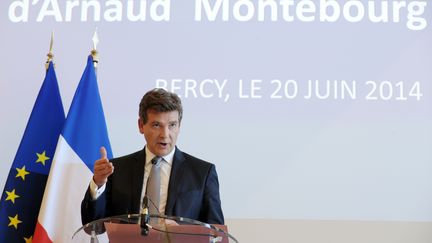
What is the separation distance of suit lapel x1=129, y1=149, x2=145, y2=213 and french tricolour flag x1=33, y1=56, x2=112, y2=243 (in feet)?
1.90

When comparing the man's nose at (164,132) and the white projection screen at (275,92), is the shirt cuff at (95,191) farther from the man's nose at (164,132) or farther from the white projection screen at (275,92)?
the white projection screen at (275,92)

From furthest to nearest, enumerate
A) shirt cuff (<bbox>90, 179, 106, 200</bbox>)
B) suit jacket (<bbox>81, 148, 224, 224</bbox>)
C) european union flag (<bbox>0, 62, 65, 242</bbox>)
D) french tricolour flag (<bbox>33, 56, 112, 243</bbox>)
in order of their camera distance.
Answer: european union flag (<bbox>0, 62, 65, 242</bbox>)
french tricolour flag (<bbox>33, 56, 112, 243</bbox>)
suit jacket (<bbox>81, 148, 224, 224</bbox>)
shirt cuff (<bbox>90, 179, 106, 200</bbox>)

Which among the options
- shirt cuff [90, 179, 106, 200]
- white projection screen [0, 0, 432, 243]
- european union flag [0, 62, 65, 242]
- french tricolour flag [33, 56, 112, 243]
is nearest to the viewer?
shirt cuff [90, 179, 106, 200]

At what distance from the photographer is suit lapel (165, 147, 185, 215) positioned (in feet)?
11.3

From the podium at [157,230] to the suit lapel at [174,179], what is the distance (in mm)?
673

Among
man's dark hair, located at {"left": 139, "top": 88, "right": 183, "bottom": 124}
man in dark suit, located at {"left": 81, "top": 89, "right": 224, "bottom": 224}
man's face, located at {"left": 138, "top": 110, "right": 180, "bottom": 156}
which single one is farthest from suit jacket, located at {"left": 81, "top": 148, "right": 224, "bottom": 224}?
man's dark hair, located at {"left": 139, "top": 88, "right": 183, "bottom": 124}

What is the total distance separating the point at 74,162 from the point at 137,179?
72 centimetres

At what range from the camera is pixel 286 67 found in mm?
4523

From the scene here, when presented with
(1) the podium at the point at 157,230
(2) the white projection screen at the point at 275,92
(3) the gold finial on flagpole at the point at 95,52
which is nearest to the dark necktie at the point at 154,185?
(1) the podium at the point at 157,230

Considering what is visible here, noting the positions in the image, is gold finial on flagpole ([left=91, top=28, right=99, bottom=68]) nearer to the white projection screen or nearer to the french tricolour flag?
the french tricolour flag

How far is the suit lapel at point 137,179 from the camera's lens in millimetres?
3475

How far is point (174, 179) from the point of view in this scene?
11.6 ft

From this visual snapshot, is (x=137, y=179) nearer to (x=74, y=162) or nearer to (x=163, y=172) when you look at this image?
(x=163, y=172)

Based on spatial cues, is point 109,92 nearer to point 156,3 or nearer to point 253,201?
point 156,3
